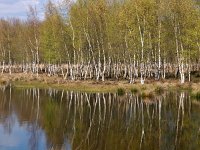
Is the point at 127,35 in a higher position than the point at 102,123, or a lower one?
higher

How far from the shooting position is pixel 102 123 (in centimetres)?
2977

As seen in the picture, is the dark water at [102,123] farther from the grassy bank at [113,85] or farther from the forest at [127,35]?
the forest at [127,35]

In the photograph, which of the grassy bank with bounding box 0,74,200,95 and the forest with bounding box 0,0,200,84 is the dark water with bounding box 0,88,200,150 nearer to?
the grassy bank with bounding box 0,74,200,95

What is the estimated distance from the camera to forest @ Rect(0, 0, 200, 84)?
63.6 metres

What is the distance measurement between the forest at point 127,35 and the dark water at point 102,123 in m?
19.4

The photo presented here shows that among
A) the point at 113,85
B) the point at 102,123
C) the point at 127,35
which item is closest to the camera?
the point at 102,123

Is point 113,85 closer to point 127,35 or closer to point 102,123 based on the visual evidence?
point 127,35

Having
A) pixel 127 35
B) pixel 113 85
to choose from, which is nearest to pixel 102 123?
pixel 113 85

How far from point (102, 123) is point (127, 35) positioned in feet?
129

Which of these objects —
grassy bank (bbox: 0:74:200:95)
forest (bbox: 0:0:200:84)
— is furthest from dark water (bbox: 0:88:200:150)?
forest (bbox: 0:0:200:84)

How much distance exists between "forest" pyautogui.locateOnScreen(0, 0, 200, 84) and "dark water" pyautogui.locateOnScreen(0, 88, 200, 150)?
63.5ft

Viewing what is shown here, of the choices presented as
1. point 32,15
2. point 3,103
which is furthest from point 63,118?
point 32,15

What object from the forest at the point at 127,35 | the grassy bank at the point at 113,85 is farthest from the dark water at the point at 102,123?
the forest at the point at 127,35

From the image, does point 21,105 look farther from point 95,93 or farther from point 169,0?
point 169,0
